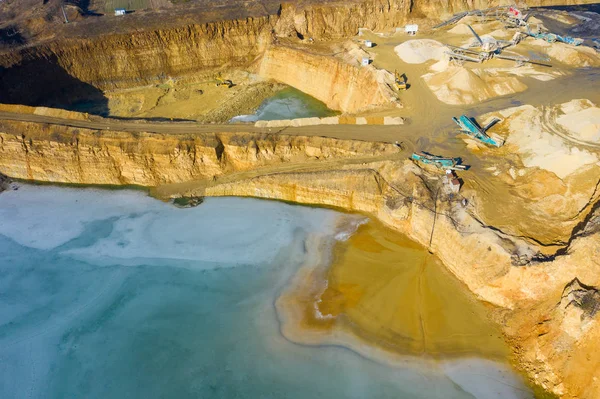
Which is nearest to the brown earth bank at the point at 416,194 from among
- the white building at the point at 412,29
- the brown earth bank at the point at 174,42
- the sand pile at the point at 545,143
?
the sand pile at the point at 545,143

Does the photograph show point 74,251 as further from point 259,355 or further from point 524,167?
point 524,167

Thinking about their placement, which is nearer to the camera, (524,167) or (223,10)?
(524,167)

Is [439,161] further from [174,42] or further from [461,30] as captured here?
[174,42]

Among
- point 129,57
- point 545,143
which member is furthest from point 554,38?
point 129,57

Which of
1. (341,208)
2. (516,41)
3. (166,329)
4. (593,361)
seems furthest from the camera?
(516,41)

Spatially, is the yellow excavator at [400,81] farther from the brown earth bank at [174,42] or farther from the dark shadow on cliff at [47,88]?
the dark shadow on cliff at [47,88]

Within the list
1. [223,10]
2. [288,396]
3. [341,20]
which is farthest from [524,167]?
[223,10]

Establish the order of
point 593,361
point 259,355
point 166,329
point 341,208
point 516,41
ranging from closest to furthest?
point 593,361, point 259,355, point 166,329, point 341,208, point 516,41
